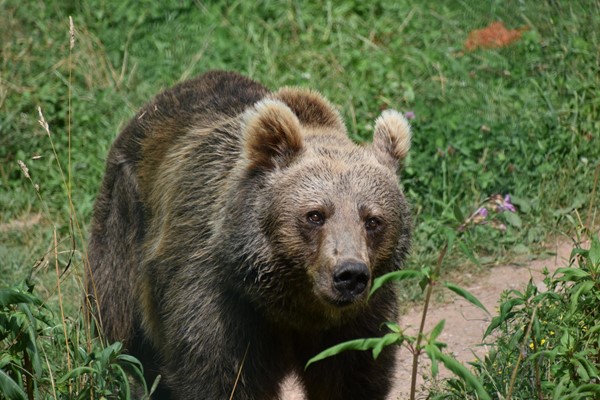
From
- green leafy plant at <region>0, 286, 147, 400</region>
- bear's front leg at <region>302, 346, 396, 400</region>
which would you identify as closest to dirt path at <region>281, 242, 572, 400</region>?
bear's front leg at <region>302, 346, 396, 400</region>

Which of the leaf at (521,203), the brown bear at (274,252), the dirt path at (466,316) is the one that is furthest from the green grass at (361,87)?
the brown bear at (274,252)

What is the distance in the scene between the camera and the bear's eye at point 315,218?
468 cm

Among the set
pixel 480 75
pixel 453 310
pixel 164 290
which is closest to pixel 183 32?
pixel 480 75

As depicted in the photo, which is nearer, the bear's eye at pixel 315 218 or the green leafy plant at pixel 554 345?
the green leafy plant at pixel 554 345

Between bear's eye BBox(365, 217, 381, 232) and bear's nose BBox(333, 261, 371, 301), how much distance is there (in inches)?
14.5

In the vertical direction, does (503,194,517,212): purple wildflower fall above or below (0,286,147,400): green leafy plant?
below

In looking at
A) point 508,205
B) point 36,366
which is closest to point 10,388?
point 36,366

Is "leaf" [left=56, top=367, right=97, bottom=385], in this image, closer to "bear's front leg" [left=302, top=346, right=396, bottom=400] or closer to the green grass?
"bear's front leg" [left=302, top=346, right=396, bottom=400]

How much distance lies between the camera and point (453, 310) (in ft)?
23.0

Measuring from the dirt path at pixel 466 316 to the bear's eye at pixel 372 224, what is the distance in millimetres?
1414

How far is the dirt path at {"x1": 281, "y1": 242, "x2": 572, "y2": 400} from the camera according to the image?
20.6ft

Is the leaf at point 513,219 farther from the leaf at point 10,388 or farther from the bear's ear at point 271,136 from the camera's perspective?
the leaf at point 10,388

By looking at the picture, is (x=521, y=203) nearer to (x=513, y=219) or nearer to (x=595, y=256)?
(x=513, y=219)

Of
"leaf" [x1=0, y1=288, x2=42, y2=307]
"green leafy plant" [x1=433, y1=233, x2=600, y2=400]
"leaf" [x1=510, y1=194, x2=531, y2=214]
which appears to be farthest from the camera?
"leaf" [x1=510, y1=194, x2=531, y2=214]
